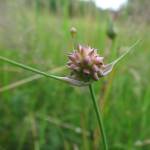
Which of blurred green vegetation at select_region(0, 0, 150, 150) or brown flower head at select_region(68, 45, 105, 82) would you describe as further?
blurred green vegetation at select_region(0, 0, 150, 150)

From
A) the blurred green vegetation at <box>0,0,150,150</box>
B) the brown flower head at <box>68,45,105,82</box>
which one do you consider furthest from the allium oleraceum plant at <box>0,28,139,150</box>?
the blurred green vegetation at <box>0,0,150,150</box>

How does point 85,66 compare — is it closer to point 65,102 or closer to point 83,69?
point 83,69

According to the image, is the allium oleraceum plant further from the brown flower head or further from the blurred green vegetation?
the blurred green vegetation

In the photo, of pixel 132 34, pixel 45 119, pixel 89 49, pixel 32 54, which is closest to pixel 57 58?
pixel 32 54

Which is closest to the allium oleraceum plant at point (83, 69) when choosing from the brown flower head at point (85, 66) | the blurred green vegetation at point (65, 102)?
the brown flower head at point (85, 66)

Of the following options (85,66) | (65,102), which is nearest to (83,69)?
(85,66)

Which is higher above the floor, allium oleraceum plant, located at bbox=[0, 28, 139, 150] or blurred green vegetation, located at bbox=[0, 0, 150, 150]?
blurred green vegetation, located at bbox=[0, 0, 150, 150]

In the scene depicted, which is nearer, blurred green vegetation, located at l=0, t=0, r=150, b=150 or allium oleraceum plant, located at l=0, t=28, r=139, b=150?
allium oleraceum plant, located at l=0, t=28, r=139, b=150

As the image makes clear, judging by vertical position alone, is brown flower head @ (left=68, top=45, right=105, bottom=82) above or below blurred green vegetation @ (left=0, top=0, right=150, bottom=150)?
below

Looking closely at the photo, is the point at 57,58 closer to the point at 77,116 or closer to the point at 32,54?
the point at 32,54
